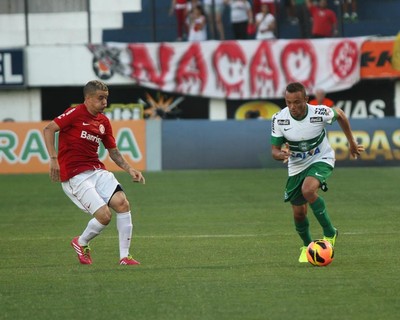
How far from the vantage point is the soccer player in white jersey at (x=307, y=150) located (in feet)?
39.5

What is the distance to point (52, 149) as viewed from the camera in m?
11.7

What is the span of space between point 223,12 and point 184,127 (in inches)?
180

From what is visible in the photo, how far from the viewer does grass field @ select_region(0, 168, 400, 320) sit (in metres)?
9.02

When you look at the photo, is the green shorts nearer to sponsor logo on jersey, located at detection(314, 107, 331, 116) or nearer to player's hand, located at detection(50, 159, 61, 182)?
sponsor logo on jersey, located at detection(314, 107, 331, 116)

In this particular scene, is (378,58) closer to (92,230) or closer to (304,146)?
(304,146)

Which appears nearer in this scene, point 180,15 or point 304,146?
point 304,146

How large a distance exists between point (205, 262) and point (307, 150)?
5.10 ft

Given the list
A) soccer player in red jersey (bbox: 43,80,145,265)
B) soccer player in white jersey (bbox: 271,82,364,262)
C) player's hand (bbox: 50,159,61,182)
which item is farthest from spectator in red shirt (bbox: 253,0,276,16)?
player's hand (bbox: 50,159,61,182)

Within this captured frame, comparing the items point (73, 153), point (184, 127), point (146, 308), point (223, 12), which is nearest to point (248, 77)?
point (223, 12)

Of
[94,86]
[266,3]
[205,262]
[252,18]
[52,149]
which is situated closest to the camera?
[52,149]

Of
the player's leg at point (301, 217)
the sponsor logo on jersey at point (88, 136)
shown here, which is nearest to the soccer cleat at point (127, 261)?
the sponsor logo on jersey at point (88, 136)

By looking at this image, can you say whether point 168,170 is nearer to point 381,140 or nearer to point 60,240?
point 381,140

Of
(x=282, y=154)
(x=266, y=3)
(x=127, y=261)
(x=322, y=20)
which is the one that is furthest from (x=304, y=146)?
(x=322, y=20)

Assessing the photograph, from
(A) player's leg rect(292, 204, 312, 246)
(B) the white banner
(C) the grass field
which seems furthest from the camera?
(B) the white banner
